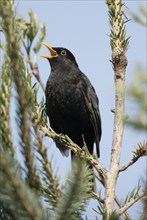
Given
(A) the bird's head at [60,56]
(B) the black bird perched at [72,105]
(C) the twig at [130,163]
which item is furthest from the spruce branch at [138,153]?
(A) the bird's head at [60,56]

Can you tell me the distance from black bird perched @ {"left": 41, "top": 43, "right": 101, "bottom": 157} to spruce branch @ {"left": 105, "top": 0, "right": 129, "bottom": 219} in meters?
2.58

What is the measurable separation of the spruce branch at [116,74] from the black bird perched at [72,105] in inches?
101

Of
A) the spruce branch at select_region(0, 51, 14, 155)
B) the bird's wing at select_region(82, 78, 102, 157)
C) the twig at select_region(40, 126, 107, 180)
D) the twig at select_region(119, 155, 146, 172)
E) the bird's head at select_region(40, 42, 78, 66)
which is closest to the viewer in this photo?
the spruce branch at select_region(0, 51, 14, 155)

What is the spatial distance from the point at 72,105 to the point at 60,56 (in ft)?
3.02

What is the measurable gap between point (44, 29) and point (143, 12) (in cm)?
37

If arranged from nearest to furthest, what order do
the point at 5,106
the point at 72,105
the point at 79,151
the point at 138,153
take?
the point at 5,106 < the point at 138,153 < the point at 79,151 < the point at 72,105

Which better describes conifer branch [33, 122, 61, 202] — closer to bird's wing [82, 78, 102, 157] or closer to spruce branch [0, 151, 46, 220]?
spruce branch [0, 151, 46, 220]

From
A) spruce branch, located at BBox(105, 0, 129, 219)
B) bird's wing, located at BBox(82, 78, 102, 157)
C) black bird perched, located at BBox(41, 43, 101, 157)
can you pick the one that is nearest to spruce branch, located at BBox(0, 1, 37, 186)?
spruce branch, located at BBox(105, 0, 129, 219)

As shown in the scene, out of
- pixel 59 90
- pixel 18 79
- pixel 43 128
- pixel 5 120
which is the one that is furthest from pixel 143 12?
pixel 59 90

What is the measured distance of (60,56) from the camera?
5594mm

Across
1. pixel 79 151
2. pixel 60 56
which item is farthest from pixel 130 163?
pixel 60 56

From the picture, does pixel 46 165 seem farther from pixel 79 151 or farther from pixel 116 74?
pixel 79 151

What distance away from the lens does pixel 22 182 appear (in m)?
0.98

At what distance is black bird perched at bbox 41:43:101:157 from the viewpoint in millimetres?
4921
